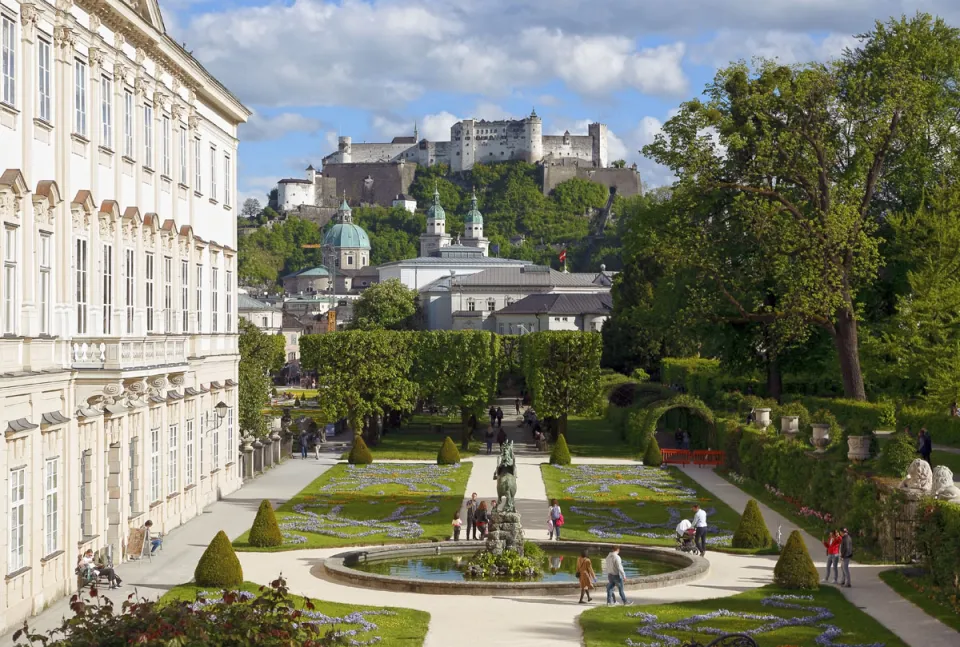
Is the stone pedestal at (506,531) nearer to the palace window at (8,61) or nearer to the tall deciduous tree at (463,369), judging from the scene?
the palace window at (8,61)

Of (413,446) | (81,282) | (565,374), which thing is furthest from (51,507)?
(413,446)

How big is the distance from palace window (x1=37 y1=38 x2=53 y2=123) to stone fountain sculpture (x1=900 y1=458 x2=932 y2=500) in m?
17.6

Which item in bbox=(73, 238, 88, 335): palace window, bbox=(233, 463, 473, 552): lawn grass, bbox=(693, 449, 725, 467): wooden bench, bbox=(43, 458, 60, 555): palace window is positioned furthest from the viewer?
bbox=(693, 449, 725, 467): wooden bench

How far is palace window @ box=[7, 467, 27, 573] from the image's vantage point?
23656 millimetres

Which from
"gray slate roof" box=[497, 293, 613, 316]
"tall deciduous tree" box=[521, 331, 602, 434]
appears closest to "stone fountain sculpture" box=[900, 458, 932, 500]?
"tall deciduous tree" box=[521, 331, 602, 434]

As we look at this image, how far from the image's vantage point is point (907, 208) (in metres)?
54.5

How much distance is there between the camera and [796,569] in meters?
27.8

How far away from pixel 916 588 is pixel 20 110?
58.9 feet

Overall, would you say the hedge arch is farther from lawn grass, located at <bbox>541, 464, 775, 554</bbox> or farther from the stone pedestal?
the stone pedestal

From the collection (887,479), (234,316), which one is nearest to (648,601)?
(887,479)

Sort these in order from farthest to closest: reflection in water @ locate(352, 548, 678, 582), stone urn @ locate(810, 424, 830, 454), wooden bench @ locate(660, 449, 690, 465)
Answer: wooden bench @ locate(660, 449, 690, 465) < stone urn @ locate(810, 424, 830, 454) < reflection in water @ locate(352, 548, 678, 582)

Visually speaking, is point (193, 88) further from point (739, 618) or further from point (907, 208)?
point (907, 208)

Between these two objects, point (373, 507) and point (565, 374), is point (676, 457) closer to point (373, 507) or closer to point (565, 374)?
point (565, 374)

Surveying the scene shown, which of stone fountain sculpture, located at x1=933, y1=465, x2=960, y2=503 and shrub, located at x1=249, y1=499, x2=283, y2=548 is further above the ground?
stone fountain sculpture, located at x1=933, y1=465, x2=960, y2=503
